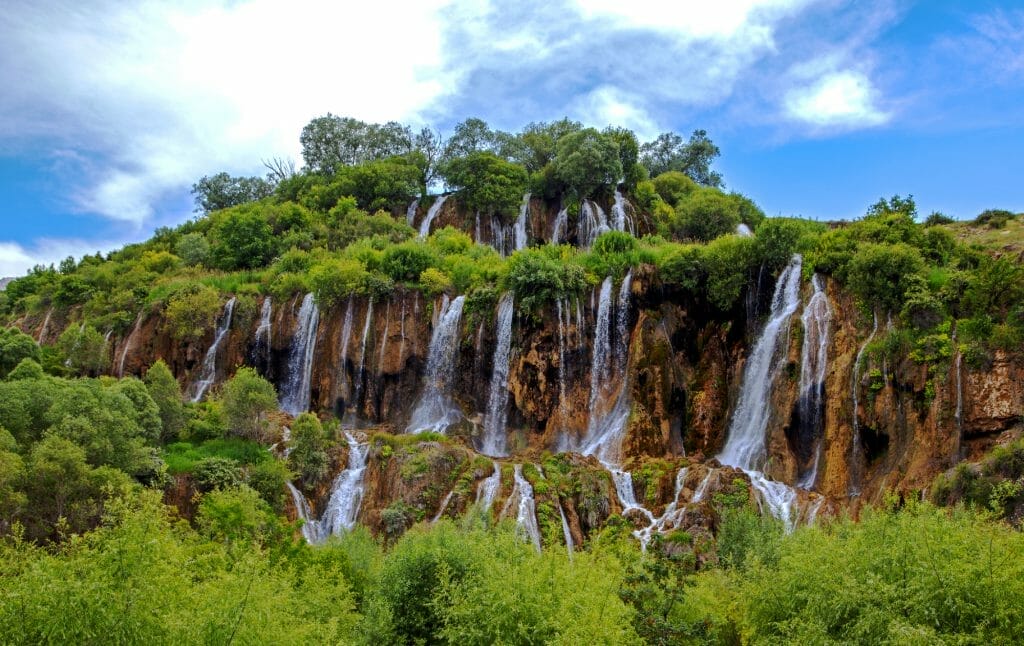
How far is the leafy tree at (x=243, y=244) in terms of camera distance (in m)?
60.5

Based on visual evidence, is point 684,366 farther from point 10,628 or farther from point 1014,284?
point 10,628

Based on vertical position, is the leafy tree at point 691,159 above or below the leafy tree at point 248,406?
above

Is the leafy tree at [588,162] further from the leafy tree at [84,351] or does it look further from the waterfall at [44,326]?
the waterfall at [44,326]

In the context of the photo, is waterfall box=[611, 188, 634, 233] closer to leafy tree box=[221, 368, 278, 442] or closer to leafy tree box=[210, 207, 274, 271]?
leafy tree box=[210, 207, 274, 271]

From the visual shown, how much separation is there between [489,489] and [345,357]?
1734 centimetres

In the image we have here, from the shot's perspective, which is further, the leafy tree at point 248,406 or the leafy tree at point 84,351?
the leafy tree at point 84,351

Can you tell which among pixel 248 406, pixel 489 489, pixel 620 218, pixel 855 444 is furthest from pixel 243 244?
pixel 855 444

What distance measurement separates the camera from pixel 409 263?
4803cm

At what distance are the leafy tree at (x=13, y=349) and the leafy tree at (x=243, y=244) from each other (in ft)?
63.6

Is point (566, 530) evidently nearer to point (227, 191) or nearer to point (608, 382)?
point (608, 382)

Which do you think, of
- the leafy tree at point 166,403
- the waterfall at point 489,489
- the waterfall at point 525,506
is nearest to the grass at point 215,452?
the leafy tree at point 166,403

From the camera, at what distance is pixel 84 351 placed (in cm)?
4831

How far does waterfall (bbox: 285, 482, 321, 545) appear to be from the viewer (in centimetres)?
3178

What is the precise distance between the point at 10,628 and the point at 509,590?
313 inches
